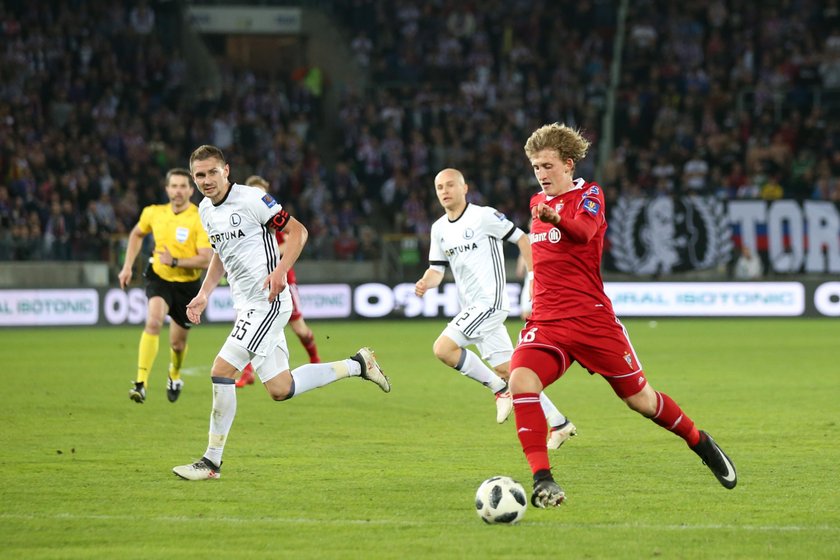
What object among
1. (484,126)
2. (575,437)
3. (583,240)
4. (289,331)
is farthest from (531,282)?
(484,126)

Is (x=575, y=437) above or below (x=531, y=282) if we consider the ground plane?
below

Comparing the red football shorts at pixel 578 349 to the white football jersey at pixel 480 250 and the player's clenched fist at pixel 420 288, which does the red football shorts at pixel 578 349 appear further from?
the white football jersey at pixel 480 250

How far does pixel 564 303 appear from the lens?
718cm

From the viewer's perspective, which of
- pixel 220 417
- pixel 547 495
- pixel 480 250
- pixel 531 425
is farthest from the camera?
pixel 480 250

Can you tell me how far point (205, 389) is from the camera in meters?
14.5

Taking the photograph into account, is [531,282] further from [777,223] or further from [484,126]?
[484,126]

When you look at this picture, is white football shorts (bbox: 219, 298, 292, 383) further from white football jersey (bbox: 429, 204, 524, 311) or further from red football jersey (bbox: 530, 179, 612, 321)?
white football jersey (bbox: 429, 204, 524, 311)

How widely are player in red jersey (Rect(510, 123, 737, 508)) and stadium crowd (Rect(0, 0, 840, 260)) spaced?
19151 millimetres

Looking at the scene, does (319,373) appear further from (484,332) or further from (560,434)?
(484,332)

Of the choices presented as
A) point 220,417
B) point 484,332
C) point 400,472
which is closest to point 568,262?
point 400,472

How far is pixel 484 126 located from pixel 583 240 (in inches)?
1009

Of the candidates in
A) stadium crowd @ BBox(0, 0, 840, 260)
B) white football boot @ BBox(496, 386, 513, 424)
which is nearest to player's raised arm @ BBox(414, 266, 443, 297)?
white football boot @ BBox(496, 386, 513, 424)

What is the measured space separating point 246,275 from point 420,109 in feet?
78.7

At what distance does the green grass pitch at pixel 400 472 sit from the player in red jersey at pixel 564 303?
27.8 inches
